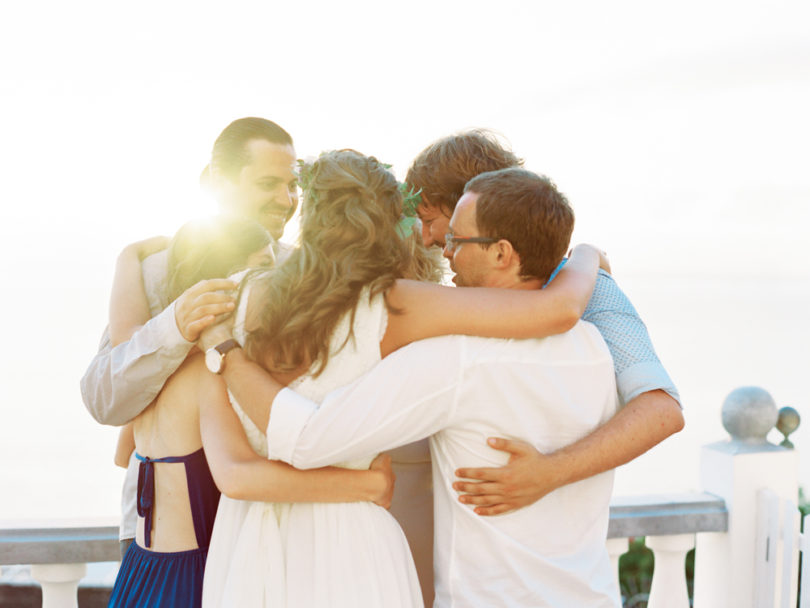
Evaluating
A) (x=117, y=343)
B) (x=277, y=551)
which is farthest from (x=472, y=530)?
(x=117, y=343)

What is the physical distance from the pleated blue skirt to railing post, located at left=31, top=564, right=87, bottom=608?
2.42 feet

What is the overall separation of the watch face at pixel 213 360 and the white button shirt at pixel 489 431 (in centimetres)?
16

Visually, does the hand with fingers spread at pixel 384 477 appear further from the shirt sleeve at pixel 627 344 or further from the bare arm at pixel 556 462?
the shirt sleeve at pixel 627 344

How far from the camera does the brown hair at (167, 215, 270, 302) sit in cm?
177

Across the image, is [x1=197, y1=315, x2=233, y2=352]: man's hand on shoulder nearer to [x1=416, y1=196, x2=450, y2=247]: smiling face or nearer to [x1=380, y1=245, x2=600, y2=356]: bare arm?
[x1=380, y1=245, x2=600, y2=356]: bare arm

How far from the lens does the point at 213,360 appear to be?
1.57 metres

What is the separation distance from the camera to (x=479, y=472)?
5.10 ft

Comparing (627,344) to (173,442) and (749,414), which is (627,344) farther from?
(749,414)

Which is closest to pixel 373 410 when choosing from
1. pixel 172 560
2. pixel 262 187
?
pixel 172 560

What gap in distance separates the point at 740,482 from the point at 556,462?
5.58 ft

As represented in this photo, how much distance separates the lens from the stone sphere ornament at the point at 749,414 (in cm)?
301

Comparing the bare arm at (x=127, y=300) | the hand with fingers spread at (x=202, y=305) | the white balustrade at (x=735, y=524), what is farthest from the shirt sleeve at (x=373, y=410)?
the white balustrade at (x=735, y=524)

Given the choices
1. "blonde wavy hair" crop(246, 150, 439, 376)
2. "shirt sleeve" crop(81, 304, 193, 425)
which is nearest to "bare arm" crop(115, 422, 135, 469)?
"shirt sleeve" crop(81, 304, 193, 425)

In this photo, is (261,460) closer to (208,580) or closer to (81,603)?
(208,580)
